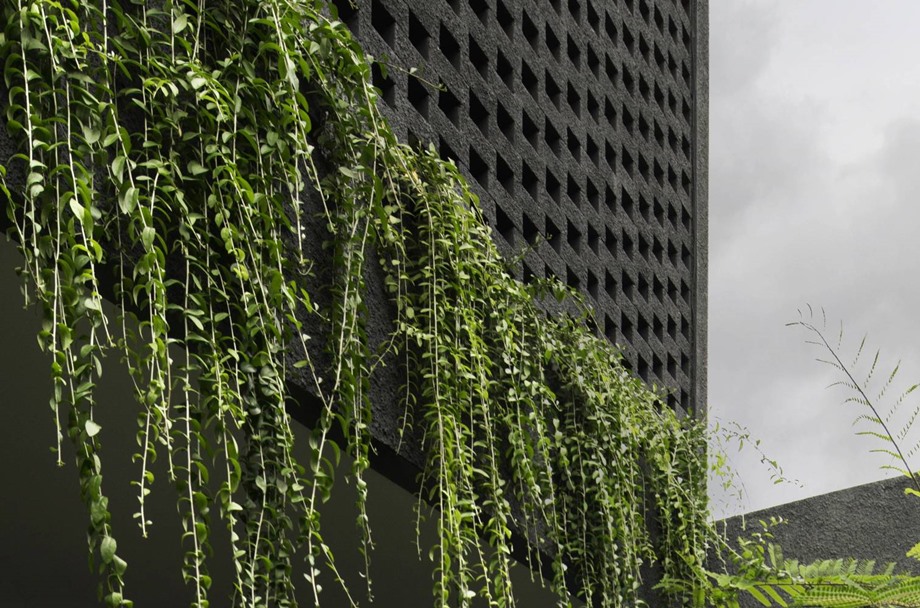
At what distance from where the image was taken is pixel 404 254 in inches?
112

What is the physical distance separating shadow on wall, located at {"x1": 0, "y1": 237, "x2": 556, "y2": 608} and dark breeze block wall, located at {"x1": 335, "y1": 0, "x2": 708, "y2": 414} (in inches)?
41.1

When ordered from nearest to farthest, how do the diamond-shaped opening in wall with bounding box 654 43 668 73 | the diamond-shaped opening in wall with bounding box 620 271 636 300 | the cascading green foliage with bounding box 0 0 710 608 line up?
the cascading green foliage with bounding box 0 0 710 608, the diamond-shaped opening in wall with bounding box 620 271 636 300, the diamond-shaped opening in wall with bounding box 654 43 668 73

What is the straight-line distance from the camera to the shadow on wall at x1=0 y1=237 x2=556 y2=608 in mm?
2865

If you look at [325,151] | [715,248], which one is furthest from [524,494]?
[715,248]

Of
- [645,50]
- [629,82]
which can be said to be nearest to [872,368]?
[629,82]

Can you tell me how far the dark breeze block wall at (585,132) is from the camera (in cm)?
358

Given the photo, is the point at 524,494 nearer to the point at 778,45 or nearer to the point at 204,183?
the point at 204,183

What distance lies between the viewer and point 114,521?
11.8 feet

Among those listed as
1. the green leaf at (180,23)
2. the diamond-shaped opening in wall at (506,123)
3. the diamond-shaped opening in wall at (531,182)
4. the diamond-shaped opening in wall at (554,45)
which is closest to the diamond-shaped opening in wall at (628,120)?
the diamond-shaped opening in wall at (554,45)

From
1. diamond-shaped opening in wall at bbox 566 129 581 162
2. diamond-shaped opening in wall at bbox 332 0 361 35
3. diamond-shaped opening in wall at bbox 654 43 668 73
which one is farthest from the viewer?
diamond-shaped opening in wall at bbox 654 43 668 73

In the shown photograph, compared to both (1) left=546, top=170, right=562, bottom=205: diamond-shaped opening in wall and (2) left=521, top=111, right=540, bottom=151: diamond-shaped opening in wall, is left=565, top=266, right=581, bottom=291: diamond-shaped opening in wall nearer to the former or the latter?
(1) left=546, top=170, right=562, bottom=205: diamond-shaped opening in wall

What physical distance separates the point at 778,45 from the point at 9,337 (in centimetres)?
886

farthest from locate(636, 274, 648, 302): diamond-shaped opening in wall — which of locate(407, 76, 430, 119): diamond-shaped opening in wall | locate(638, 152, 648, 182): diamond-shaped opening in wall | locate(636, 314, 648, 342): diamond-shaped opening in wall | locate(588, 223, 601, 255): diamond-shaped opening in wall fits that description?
locate(407, 76, 430, 119): diamond-shaped opening in wall

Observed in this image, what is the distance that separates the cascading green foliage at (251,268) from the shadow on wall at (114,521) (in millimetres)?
206
